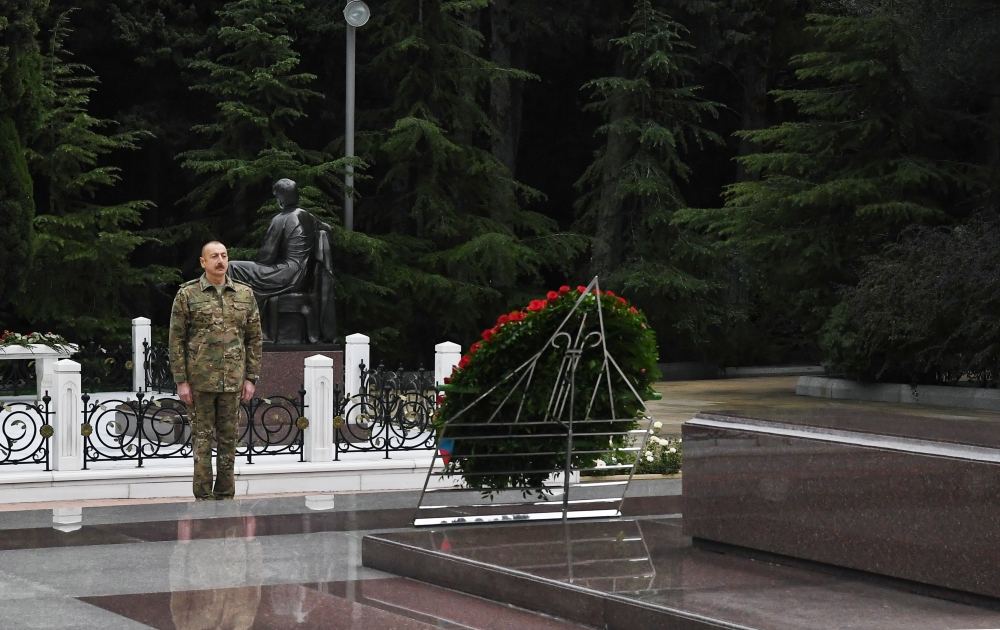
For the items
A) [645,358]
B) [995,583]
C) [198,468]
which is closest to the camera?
[995,583]

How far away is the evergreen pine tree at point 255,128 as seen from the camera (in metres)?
25.9

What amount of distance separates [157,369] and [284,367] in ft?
15.8

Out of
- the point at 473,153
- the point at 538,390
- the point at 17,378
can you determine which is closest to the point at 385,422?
the point at 538,390

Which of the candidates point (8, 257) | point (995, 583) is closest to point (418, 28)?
point (8, 257)

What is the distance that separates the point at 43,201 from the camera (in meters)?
27.3

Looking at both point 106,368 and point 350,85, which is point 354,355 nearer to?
point 106,368

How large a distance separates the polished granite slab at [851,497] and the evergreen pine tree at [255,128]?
1942 centimetres

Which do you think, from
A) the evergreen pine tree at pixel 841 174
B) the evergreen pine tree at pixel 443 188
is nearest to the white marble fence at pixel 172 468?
the evergreen pine tree at pixel 841 174

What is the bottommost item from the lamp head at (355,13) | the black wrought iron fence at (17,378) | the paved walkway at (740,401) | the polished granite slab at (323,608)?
the polished granite slab at (323,608)

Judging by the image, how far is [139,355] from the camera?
827 inches

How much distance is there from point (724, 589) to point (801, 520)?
0.68 meters

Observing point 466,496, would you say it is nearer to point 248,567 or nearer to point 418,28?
point 248,567

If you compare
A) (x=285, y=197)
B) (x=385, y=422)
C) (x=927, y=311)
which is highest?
(x=285, y=197)

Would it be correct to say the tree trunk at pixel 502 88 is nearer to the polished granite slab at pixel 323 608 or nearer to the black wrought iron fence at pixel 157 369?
the black wrought iron fence at pixel 157 369
